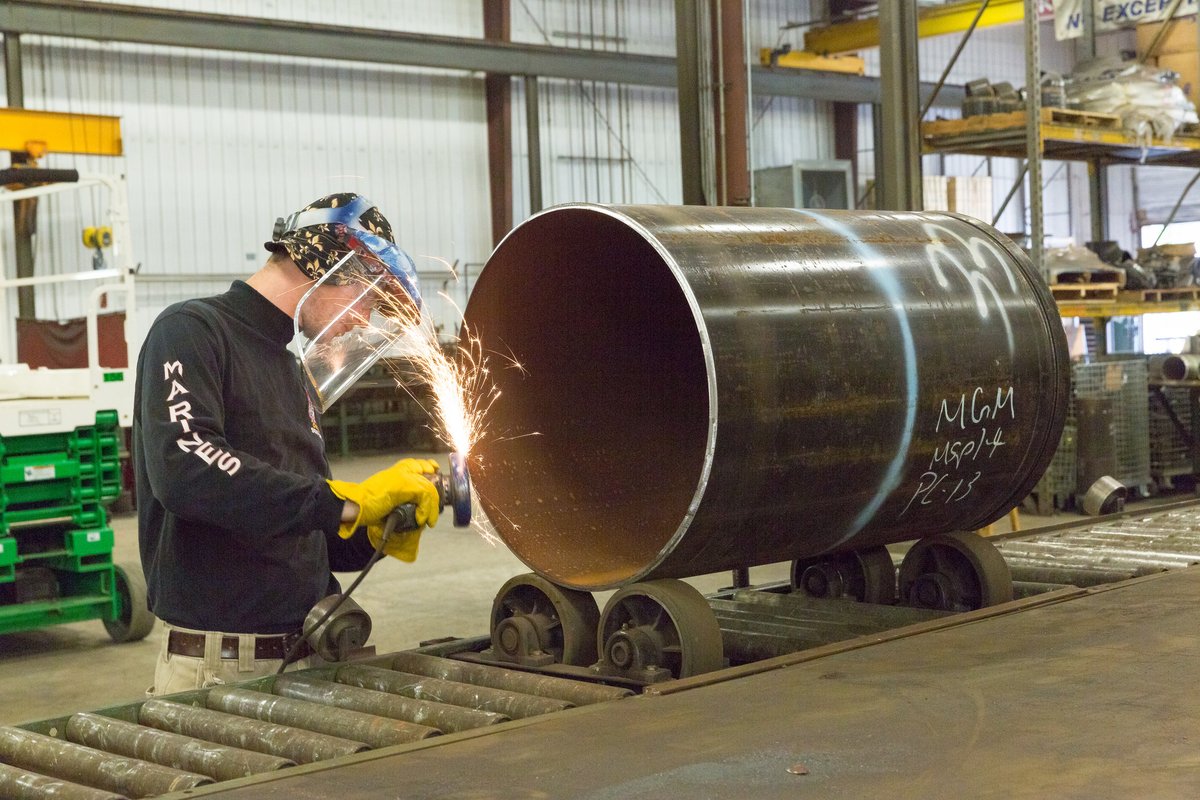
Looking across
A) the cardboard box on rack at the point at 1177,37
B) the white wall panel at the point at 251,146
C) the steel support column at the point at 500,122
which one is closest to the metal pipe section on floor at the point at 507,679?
the cardboard box on rack at the point at 1177,37

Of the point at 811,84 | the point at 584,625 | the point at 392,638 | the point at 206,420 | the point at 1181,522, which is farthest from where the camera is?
the point at 811,84

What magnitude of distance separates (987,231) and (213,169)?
38.7ft

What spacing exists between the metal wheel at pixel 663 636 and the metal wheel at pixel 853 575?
34.4 inches

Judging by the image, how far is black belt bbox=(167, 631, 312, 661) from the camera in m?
2.97

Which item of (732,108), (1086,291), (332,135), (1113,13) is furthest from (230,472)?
(332,135)

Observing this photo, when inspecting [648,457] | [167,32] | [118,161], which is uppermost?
[167,32]

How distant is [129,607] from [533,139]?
33.0 feet

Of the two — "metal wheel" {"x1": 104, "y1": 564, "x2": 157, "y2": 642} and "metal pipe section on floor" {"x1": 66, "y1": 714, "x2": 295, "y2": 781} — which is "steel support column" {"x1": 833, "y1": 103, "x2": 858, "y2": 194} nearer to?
"metal wheel" {"x1": 104, "y1": 564, "x2": 157, "y2": 642}

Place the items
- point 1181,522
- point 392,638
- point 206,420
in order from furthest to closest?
point 392,638 < point 1181,522 < point 206,420

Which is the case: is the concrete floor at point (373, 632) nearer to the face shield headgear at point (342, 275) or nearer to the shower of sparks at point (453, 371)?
the shower of sparks at point (453, 371)

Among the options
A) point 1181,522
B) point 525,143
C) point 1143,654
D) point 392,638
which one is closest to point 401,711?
point 1143,654

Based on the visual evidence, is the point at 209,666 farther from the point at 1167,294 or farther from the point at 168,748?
the point at 1167,294

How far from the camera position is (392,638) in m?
6.79

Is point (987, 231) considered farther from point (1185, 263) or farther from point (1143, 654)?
point (1185, 263)
